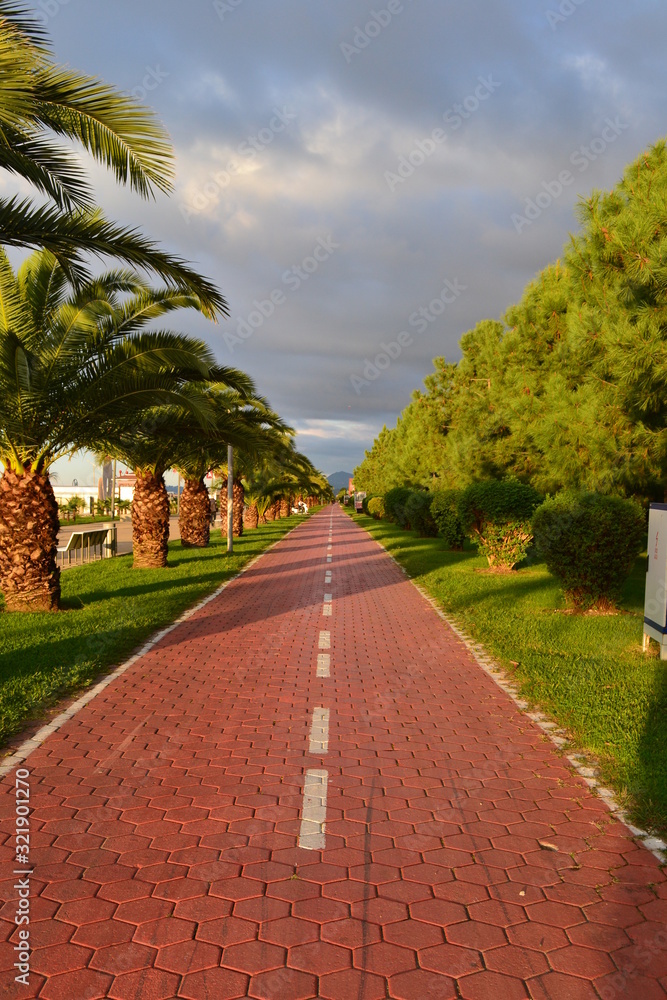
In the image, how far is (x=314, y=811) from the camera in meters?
4.26

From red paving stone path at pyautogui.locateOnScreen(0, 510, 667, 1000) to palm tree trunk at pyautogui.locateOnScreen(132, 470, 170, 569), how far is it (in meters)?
12.4

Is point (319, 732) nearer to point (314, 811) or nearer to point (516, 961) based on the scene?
point (314, 811)

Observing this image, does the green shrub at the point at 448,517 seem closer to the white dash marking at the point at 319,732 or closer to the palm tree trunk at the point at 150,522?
the palm tree trunk at the point at 150,522

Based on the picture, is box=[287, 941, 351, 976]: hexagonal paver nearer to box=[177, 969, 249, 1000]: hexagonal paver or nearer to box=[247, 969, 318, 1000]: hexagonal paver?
box=[247, 969, 318, 1000]: hexagonal paver

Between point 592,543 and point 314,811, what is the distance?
741 cm

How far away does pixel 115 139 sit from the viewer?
22.8 ft

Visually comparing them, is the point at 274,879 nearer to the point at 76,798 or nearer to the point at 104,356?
the point at 76,798

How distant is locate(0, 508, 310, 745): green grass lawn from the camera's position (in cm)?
675

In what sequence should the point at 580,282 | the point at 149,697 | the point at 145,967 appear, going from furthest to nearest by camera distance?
the point at 580,282 → the point at 149,697 → the point at 145,967

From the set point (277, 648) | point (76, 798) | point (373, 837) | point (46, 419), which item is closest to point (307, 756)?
point (373, 837)

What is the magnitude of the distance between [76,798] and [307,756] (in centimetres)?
167

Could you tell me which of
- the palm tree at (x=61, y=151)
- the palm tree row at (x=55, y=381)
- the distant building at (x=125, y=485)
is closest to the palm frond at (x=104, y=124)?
the palm tree at (x=61, y=151)

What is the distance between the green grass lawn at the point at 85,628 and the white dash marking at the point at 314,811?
2.59 metres

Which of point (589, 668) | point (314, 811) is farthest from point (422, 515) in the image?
point (314, 811)
